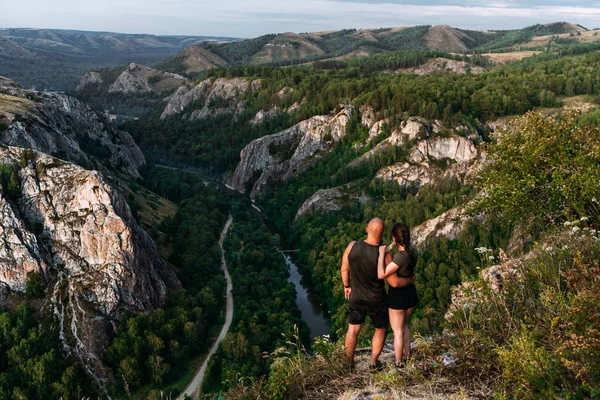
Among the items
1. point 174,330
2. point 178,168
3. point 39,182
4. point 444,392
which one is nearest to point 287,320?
point 174,330

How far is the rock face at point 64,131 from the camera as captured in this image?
269 feet

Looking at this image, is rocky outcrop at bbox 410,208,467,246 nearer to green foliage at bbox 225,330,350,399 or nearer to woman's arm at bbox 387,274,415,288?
woman's arm at bbox 387,274,415,288

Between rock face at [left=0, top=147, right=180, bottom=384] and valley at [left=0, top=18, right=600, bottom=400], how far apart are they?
0.85 ft

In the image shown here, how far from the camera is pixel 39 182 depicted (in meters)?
63.8

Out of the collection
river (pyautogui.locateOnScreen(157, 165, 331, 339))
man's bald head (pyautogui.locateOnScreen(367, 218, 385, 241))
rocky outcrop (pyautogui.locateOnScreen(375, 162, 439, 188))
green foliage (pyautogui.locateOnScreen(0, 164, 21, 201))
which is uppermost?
man's bald head (pyautogui.locateOnScreen(367, 218, 385, 241))

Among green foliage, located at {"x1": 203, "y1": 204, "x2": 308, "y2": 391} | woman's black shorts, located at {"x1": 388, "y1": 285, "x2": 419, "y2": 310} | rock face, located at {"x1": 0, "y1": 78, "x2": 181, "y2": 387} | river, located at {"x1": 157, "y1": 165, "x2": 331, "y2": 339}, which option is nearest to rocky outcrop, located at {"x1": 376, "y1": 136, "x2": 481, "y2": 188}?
river, located at {"x1": 157, "y1": 165, "x2": 331, "y2": 339}

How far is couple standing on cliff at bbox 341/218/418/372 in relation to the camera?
44.1 feet

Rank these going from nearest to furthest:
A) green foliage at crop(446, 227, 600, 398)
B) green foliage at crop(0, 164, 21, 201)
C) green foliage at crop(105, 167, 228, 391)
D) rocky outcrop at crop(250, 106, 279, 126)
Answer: green foliage at crop(446, 227, 600, 398), green foliage at crop(105, 167, 228, 391), green foliage at crop(0, 164, 21, 201), rocky outcrop at crop(250, 106, 279, 126)

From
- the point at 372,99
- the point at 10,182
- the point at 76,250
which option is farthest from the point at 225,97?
the point at 76,250

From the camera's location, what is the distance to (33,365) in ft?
158

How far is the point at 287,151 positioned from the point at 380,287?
124530 millimetres

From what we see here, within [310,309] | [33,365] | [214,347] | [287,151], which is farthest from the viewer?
[287,151]

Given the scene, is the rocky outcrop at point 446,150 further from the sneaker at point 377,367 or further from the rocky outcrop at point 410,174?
the sneaker at point 377,367

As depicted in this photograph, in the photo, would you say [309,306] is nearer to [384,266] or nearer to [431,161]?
[431,161]
